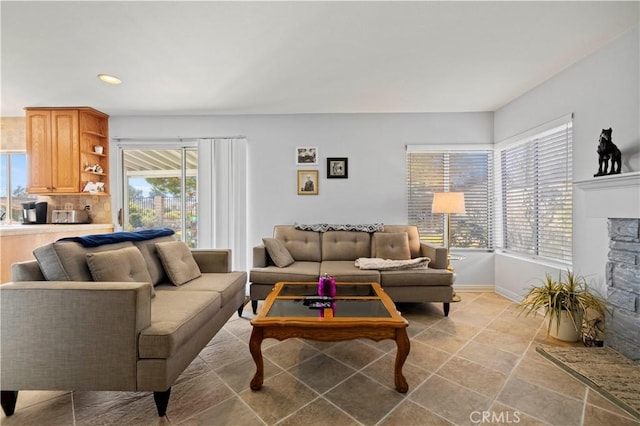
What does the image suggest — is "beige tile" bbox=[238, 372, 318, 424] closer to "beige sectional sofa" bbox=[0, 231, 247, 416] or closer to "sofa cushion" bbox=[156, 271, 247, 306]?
"beige sectional sofa" bbox=[0, 231, 247, 416]

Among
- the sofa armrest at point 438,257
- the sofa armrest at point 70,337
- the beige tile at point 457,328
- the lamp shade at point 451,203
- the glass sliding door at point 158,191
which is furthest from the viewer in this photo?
the glass sliding door at point 158,191

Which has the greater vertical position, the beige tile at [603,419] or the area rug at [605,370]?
the area rug at [605,370]

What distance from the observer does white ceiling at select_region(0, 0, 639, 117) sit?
5.91 ft

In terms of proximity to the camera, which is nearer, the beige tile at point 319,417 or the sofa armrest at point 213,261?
the beige tile at point 319,417

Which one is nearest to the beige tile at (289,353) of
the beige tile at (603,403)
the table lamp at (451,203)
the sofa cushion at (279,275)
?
the sofa cushion at (279,275)

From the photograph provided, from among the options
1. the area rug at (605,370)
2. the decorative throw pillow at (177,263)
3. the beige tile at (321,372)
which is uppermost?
the decorative throw pillow at (177,263)

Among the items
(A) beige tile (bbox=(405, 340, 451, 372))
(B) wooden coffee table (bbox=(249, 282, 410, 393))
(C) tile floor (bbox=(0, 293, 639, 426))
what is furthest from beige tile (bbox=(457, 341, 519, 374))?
(B) wooden coffee table (bbox=(249, 282, 410, 393))

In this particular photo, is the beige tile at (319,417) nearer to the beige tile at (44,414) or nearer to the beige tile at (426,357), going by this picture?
the beige tile at (426,357)

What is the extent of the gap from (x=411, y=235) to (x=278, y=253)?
5.48 feet

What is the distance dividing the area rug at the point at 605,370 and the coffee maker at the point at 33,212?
5735 millimetres

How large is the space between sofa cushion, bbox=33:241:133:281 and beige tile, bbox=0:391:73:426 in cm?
68

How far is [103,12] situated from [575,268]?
167 inches

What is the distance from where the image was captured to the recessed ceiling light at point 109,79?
265 cm

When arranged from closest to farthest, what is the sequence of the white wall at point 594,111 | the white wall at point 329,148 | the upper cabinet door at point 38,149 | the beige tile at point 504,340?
the white wall at point 594,111, the beige tile at point 504,340, the upper cabinet door at point 38,149, the white wall at point 329,148
